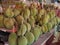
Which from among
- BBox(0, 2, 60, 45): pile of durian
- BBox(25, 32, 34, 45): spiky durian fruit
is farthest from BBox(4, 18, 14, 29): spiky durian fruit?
BBox(25, 32, 34, 45): spiky durian fruit

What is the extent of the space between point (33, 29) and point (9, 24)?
0.25 m

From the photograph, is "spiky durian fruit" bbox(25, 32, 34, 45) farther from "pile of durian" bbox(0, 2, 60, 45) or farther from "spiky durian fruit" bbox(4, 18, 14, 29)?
"spiky durian fruit" bbox(4, 18, 14, 29)

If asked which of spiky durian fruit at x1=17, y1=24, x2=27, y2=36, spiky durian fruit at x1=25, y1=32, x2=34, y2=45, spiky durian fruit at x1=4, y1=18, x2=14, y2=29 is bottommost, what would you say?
spiky durian fruit at x1=25, y1=32, x2=34, y2=45

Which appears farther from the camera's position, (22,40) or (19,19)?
(19,19)

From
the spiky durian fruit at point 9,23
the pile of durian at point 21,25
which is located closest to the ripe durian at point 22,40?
the pile of durian at point 21,25

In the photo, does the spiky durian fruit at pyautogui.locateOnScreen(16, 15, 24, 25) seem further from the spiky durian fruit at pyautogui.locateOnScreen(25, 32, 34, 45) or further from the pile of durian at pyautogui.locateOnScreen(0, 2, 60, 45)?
the spiky durian fruit at pyautogui.locateOnScreen(25, 32, 34, 45)

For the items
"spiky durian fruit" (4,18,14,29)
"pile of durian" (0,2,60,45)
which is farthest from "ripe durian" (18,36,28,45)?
"spiky durian fruit" (4,18,14,29)

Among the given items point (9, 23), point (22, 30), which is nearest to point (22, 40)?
point (22, 30)

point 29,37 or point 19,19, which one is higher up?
point 19,19

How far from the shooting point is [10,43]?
120 centimetres

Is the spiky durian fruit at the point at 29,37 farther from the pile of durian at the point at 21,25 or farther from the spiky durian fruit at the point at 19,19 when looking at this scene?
the spiky durian fruit at the point at 19,19

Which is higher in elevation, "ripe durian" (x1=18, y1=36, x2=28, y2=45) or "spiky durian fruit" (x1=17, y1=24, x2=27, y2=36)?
"spiky durian fruit" (x1=17, y1=24, x2=27, y2=36)

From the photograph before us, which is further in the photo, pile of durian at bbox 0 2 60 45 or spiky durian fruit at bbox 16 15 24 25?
spiky durian fruit at bbox 16 15 24 25

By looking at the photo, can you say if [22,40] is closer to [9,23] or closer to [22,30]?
[22,30]
